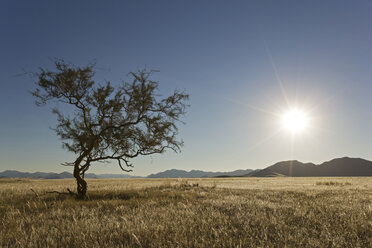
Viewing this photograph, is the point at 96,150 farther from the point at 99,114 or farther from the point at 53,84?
the point at 53,84

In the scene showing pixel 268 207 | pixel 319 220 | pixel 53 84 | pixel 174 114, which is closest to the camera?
pixel 319 220

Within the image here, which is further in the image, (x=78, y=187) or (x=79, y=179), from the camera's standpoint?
(x=79, y=179)

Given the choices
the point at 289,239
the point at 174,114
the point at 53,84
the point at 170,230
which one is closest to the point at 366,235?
the point at 289,239

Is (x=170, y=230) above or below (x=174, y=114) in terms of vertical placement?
below

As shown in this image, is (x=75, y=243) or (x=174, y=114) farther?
(x=174, y=114)

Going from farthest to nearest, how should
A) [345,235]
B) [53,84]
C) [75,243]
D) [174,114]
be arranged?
[174,114]
[53,84]
[345,235]
[75,243]

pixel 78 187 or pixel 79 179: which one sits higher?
pixel 79 179

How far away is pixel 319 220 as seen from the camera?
535cm

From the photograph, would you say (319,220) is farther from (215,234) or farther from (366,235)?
(215,234)

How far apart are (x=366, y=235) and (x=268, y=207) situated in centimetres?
300

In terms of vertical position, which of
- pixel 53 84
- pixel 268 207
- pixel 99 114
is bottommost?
pixel 268 207

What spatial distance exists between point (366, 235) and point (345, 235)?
1.44 ft

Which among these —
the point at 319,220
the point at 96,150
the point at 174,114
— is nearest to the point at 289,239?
the point at 319,220

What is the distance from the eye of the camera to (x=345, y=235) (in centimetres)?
426
